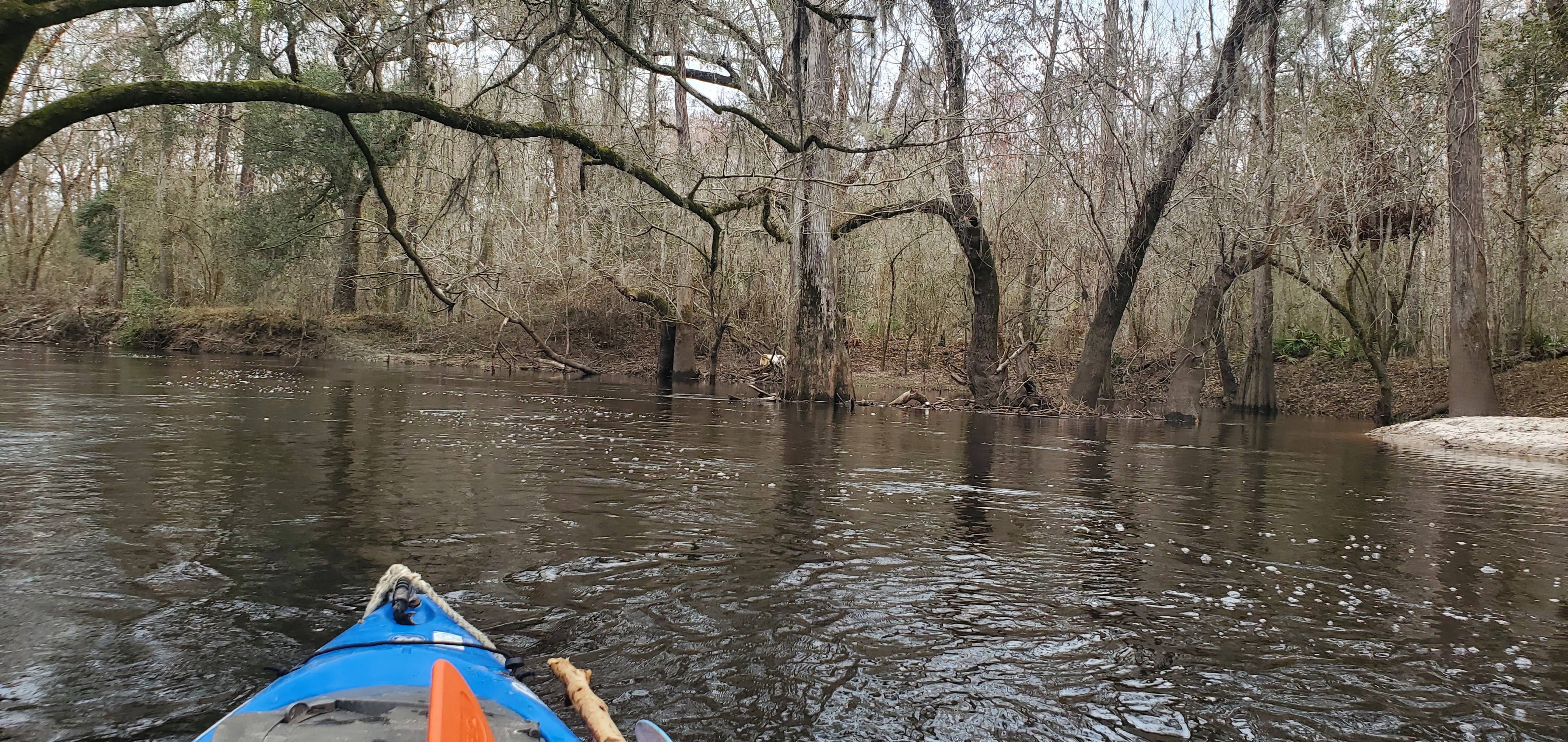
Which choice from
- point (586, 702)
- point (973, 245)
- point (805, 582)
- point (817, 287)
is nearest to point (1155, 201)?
point (973, 245)

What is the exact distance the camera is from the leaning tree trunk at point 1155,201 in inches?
557

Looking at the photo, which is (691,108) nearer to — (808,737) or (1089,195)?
(1089,195)

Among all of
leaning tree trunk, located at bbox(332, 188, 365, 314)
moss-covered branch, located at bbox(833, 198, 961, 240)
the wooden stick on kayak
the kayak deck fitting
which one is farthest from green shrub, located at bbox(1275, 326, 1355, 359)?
the kayak deck fitting

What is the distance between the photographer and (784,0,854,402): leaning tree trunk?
14984mm

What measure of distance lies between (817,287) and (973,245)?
10.5 ft

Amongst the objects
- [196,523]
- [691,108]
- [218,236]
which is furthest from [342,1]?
[218,236]

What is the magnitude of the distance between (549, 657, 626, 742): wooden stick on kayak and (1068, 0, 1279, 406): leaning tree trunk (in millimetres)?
13928

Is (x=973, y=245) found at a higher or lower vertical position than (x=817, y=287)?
higher

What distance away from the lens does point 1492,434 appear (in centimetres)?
1527

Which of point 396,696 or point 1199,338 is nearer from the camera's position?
point 396,696

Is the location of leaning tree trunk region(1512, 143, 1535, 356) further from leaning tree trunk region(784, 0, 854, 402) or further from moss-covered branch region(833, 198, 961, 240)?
leaning tree trunk region(784, 0, 854, 402)

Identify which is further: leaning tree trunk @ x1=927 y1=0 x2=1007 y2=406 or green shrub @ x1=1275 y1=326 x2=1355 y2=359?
green shrub @ x1=1275 y1=326 x2=1355 y2=359

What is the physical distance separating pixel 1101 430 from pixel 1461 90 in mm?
8363

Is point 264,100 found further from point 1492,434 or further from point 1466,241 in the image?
point 1466,241
